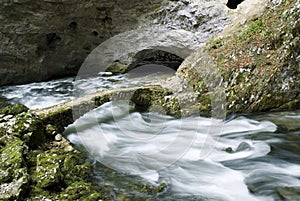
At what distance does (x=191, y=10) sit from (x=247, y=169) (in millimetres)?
7534

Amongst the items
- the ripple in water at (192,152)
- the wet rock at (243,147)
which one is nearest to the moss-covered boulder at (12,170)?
the ripple in water at (192,152)

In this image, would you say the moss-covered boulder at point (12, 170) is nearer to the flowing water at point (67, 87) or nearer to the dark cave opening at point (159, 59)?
the flowing water at point (67, 87)

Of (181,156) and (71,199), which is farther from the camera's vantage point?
(181,156)

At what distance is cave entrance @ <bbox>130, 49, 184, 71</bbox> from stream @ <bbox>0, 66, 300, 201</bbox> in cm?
494

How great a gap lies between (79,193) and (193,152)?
2.22 metres

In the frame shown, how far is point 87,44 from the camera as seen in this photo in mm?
11711

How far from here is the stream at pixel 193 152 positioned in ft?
11.6

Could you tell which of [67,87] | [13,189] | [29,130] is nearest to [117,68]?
[67,87]

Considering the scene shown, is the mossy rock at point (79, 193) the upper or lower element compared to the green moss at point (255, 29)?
lower

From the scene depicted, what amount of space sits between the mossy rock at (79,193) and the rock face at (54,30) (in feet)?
27.9

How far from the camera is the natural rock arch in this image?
10.4m

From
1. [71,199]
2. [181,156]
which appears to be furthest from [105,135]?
[71,199]

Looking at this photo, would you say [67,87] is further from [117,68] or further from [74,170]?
[74,170]

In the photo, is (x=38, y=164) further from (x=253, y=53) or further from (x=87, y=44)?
(x=87, y=44)
